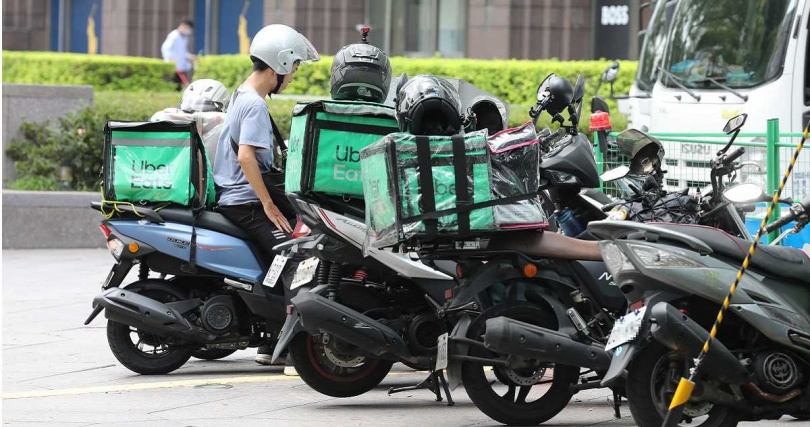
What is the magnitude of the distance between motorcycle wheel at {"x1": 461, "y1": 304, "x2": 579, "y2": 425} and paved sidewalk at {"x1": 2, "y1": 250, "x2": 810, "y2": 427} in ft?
0.62

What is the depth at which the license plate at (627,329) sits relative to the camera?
5.49 metres

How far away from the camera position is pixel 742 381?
5477 millimetres

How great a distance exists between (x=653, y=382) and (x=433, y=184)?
125 centimetres

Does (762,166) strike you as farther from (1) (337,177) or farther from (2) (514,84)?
(2) (514,84)

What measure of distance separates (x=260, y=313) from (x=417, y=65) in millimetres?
13749

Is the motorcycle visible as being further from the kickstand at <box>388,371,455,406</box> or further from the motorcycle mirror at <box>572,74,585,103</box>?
the motorcycle mirror at <box>572,74,585,103</box>

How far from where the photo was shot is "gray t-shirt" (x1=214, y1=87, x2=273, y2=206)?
305 inches

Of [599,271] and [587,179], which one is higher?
[587,179]

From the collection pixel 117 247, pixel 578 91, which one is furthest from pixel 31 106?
pixel 578 91

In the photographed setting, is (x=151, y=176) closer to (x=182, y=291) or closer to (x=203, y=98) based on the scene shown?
(x=182, y=291)

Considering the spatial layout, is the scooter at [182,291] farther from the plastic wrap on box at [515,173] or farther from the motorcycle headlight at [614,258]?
the motorcycle headlight at [614,258]

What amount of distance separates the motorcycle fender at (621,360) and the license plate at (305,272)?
196 centimetres

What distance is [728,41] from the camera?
13797 millimetres

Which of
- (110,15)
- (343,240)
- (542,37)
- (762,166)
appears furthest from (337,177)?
(110,15)
